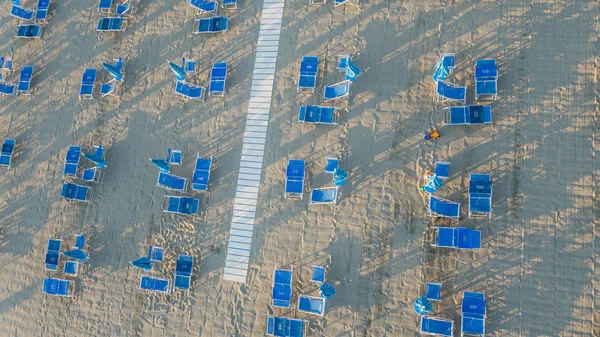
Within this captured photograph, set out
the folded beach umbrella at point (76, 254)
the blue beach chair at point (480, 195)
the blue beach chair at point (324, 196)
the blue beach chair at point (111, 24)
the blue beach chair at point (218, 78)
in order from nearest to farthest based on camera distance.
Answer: the blue beach chair at point (480, 195) → the blue beach chair at point (324, 196) → the folded beach umbrella at point (76, 254) → the blue beach chair at point (218, 78) → the blue beach chair at point (111, 24)

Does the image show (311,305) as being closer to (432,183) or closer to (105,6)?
(432,183)

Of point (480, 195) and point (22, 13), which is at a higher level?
point (22, 13)

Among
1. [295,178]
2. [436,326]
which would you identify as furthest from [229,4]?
[436,326]

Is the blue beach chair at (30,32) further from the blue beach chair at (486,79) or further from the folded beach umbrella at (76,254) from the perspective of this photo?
the blue beach chair at (486,79)

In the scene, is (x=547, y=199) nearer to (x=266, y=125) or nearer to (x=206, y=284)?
(x=266, y=125)

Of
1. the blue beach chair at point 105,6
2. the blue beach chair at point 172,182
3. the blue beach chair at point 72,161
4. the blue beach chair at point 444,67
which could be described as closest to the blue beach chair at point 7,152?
the blue beach chair at point 72,161

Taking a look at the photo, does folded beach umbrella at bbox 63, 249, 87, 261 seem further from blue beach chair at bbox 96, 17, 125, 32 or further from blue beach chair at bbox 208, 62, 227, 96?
blue beach chair at bbox 96, 17, 125, 32
